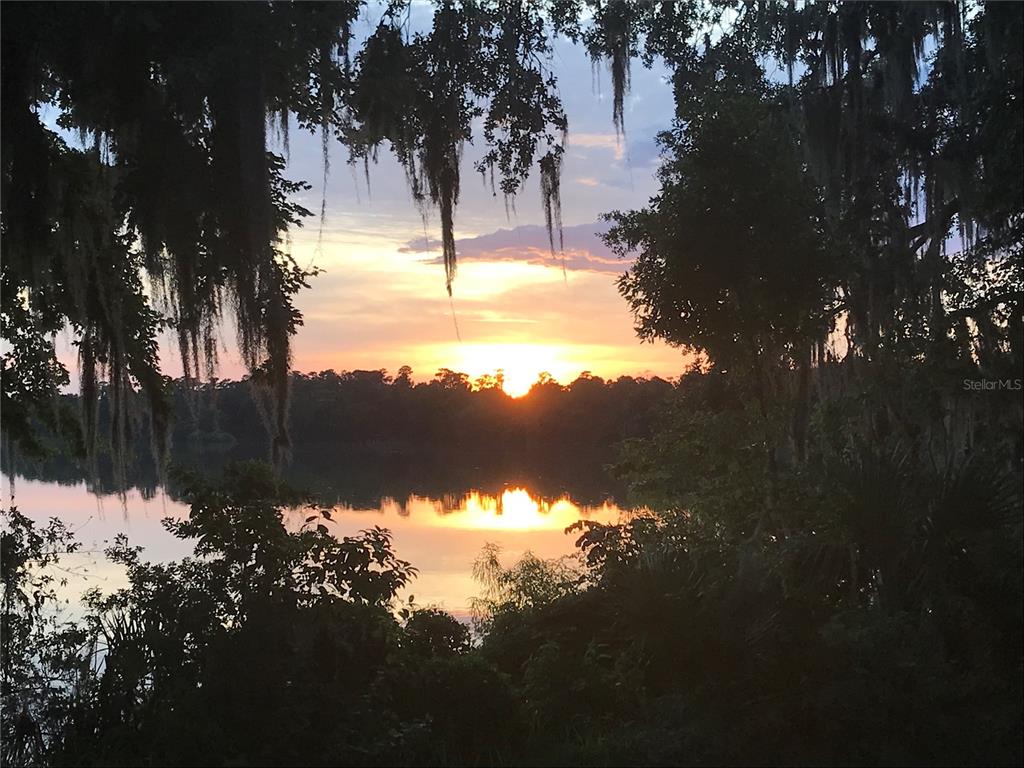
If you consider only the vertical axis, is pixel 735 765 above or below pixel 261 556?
below

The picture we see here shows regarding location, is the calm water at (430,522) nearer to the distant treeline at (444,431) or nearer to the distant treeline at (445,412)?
the distant treeline at (444,431)

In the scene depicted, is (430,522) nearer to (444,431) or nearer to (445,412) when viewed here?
(445,412)

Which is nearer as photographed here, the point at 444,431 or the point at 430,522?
the point at 430,522

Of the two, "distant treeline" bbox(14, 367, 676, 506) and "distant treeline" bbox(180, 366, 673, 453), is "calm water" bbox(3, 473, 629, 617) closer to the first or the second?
"distant treeline" bbox(14, 367, 676, 506)

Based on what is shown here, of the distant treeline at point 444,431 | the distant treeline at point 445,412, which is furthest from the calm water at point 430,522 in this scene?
the distant treeline at point 445,412

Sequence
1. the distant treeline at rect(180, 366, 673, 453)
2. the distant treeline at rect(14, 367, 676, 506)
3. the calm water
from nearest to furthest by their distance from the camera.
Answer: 1. the calm water
2. the distant treeline at rect(14, 367, 676, 506)
3. the distant treeline at rect(180, 366, 673, 453)

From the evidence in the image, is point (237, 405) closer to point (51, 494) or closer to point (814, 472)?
point (51, 494)

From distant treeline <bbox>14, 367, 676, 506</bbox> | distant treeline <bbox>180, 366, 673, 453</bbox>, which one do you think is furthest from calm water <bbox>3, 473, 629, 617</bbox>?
distant treeline <bbox>180, 366, 673, 453</bbox>

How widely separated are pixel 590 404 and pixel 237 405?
1676cm

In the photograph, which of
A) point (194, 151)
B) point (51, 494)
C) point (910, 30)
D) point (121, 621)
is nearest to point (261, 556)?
point (121, 621)

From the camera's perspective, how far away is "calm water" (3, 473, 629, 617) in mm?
16250

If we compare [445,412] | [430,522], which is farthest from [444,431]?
[430,522]

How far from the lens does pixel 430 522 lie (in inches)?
1051

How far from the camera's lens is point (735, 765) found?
15.6ft
